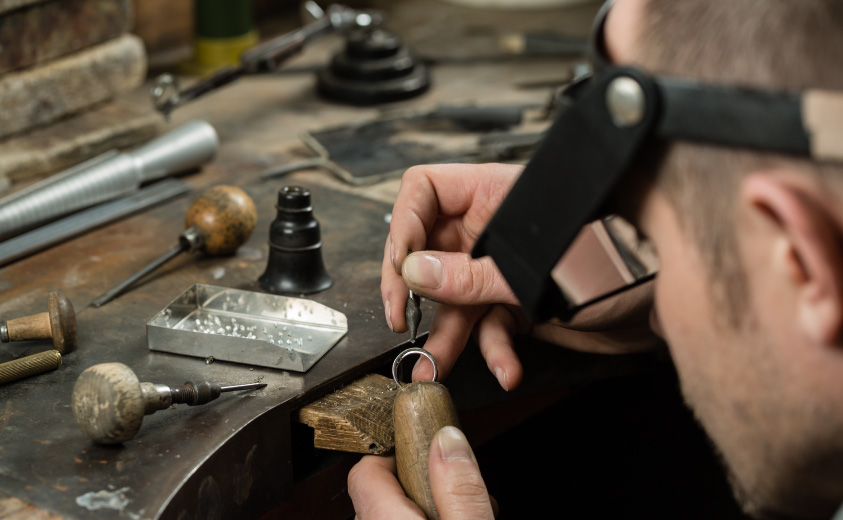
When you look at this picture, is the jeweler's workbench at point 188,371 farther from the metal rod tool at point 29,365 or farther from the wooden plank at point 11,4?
the wooden plank at point 11,4

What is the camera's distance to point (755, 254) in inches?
29.3

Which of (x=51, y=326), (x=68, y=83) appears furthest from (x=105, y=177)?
(x=51, y=326)

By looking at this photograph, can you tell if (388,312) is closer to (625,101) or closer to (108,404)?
(108,404)

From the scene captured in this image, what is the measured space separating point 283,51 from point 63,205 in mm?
869

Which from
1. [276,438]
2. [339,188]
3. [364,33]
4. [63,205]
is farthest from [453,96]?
[276,438]

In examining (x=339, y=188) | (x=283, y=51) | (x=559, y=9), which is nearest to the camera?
(x=339, y=188)

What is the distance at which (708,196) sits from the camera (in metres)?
0.76

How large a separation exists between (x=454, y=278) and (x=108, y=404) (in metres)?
0.48

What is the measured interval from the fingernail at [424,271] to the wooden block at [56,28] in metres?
1.20

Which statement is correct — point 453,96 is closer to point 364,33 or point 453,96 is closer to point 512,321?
point 364,33

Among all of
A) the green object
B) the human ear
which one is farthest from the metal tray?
the green object

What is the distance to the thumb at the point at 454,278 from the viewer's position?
1.21m

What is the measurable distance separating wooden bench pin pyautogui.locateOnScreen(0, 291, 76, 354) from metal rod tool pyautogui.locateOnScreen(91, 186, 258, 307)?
248mm

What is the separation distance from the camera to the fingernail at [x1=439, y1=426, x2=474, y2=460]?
39.9 inches
